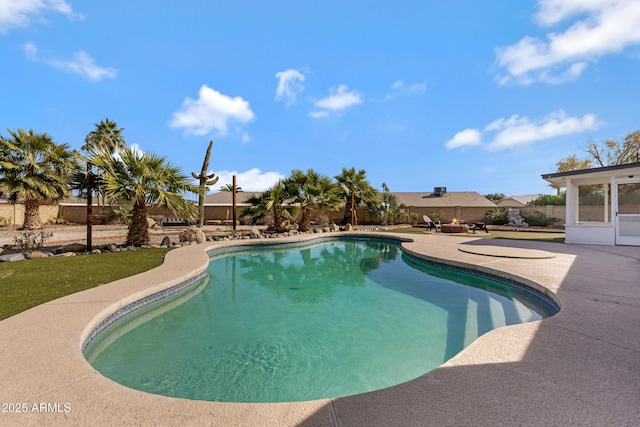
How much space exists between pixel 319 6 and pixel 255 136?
1015 centimetres

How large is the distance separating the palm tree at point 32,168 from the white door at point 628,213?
78.4ft

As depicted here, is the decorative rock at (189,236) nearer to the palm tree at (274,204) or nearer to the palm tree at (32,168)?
the palm tree at (274,204)

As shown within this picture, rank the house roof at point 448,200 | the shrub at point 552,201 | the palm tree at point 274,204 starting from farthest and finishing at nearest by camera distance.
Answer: the house roof at point 448,200
the shrub at point 552,201
the palm tree at point 274,204

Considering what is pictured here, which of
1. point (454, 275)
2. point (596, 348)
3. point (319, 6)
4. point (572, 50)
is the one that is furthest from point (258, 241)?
point (572, 50)

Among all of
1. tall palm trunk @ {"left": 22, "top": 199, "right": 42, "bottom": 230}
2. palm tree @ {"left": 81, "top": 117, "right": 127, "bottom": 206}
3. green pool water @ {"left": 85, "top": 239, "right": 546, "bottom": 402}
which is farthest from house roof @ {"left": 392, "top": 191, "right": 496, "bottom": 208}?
palm tree @ {"left": 81, "top": 117, "right": 127, "bottom": 206}

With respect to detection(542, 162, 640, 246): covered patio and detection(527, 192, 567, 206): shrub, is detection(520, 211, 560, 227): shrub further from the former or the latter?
detection(542, 162, 640, 246): covered patio

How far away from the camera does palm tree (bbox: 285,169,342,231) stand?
17.1 metres

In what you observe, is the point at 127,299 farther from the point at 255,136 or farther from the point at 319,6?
the point at 255,136

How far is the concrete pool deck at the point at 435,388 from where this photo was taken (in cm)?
185

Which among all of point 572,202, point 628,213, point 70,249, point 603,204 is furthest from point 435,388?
point 603,204

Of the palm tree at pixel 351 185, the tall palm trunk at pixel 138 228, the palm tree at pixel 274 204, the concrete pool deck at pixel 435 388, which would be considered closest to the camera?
the concrete pool deck at pixel 435 388

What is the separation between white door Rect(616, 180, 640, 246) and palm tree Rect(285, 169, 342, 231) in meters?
12.6

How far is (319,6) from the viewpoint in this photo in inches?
379

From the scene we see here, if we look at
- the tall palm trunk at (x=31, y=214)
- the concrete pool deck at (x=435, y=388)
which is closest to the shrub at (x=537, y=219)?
the concrete pool deck at (x=435, y=388)
